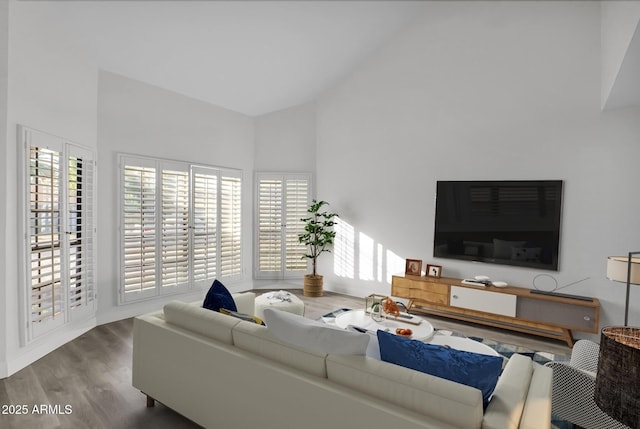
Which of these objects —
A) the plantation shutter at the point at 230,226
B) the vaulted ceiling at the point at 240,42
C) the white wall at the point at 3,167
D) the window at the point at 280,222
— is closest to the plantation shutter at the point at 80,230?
the white wall at the point at 3,167

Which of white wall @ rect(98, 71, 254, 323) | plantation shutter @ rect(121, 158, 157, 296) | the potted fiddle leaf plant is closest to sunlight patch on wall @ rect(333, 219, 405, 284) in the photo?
the potted fiddle leaf plant

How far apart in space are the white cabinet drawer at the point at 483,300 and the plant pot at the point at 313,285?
82.0 inches

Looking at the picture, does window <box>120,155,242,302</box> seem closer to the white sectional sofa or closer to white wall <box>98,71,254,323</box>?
white wall <box>98,71,254,323</box>

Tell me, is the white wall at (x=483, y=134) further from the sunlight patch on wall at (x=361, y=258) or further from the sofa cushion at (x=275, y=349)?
the sofa cushion at (x=275, y=349)

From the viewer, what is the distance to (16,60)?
300 centimetres

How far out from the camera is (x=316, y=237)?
5730 millimetres

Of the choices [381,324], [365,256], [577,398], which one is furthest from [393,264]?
[577,398]

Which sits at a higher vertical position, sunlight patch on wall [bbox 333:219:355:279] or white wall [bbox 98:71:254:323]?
white wall [bbox 98:71:254:323]

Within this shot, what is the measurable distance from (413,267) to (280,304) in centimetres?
221

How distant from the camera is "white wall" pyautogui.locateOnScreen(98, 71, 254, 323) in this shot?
4.24 m

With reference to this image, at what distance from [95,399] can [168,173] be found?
9.71ft

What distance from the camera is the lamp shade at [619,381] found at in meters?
1.16

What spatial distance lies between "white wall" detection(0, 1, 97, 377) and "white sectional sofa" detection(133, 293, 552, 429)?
54.4 inches

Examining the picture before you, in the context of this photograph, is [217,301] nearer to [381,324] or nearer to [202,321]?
[202,321]
